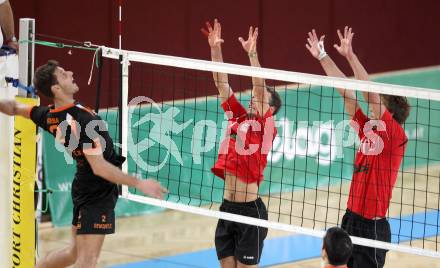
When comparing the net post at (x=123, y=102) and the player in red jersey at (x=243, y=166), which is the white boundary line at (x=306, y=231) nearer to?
the player in red jersey at (x=243, y=166)

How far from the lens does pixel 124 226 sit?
38.4 feet

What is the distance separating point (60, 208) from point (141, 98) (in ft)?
5.97

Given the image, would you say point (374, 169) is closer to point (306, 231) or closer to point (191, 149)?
point (306, 231)

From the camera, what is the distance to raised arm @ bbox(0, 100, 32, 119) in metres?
7.27

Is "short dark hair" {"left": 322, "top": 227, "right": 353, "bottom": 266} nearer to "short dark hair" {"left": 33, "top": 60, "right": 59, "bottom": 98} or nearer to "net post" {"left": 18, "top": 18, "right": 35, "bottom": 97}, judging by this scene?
"short dark hair" {"left": 33, "top": 60, "right": 59, "bottom": 98}

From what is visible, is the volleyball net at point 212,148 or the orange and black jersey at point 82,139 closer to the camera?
the orange and black jersey at point 82,139

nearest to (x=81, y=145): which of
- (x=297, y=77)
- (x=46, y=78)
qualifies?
(x=46, y=78)

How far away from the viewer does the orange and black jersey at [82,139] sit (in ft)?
22.8

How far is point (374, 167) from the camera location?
731 centimetres

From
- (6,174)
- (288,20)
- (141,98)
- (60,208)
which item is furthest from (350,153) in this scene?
(6,174)

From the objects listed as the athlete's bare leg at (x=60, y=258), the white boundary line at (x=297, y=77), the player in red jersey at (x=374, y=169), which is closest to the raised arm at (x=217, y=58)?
the white boundary line at (x=297, y=77)

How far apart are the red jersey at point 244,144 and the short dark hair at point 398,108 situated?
1057mm

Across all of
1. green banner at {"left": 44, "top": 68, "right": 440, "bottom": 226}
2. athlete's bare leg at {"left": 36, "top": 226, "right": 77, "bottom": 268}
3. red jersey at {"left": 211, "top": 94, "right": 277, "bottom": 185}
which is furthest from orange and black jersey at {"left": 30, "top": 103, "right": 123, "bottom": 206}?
green banner at {"left": 44, "top": 68, "right": 440, "bottom": 226}

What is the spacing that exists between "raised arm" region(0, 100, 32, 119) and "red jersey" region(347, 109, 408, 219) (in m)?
2.76
